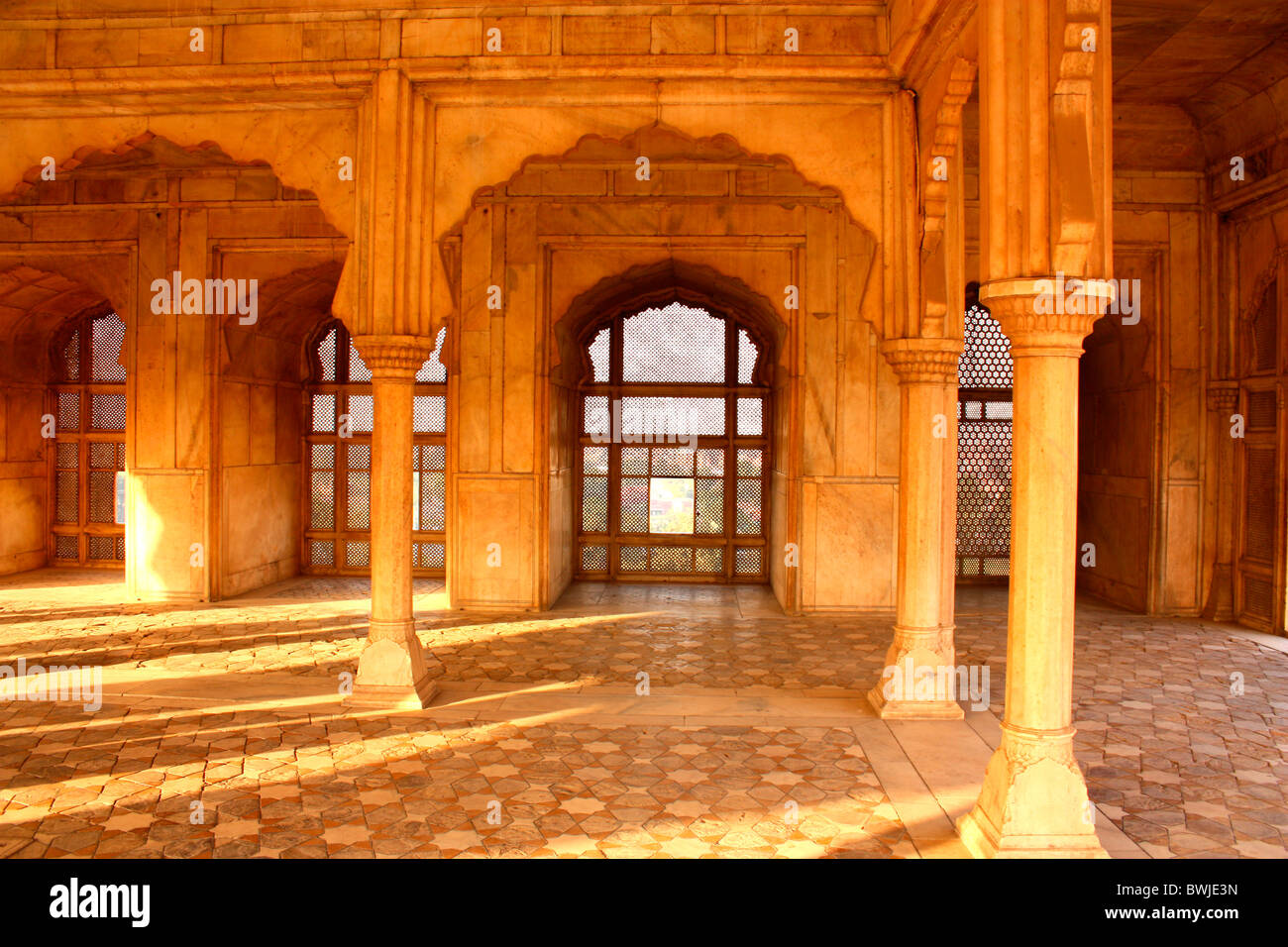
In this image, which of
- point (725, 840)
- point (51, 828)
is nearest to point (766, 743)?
point (725, 840)

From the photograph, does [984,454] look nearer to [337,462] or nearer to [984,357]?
[984,357]

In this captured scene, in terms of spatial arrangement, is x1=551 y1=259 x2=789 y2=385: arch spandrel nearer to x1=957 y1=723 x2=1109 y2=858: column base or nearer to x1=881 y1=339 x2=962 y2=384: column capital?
x1=881 y1=339 x2=962 y2=384: column capital

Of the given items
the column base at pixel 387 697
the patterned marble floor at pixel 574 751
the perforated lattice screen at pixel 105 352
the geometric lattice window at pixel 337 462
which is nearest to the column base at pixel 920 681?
the patterned marble floor at pixel 574 751

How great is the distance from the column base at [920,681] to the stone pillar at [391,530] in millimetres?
3069

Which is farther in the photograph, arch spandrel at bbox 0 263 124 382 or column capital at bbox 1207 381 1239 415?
arch spandrel at bbox 0 263 124 382

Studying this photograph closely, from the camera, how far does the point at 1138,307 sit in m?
10.3

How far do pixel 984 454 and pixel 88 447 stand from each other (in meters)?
11.2

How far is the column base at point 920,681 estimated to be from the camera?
6387mm

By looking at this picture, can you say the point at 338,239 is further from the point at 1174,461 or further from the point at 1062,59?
the point at 1174,461

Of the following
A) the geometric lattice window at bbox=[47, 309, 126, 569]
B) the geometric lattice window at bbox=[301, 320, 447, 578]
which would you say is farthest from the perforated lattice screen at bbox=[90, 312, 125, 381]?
the geometric lattice window at bbox=[301, 320, 447, 578]

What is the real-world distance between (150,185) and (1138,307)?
410 inches

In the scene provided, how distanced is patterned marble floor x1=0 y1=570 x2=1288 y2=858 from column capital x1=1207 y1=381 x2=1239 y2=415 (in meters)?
2.31

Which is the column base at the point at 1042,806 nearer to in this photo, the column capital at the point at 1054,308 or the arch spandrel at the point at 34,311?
the column capital at the point at 1054,308

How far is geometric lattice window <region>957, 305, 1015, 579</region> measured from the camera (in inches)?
469
